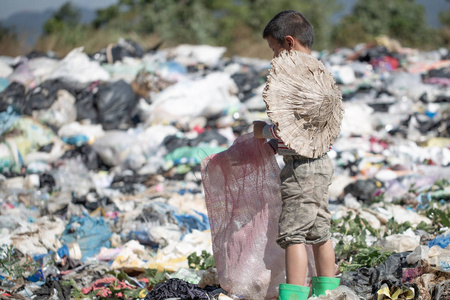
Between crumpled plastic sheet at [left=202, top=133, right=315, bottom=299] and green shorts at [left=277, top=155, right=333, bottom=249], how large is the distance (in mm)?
192

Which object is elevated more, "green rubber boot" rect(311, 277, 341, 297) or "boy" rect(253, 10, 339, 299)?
"boy" rect(253, 10, 339, 299)

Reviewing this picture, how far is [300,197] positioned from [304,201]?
24 mm

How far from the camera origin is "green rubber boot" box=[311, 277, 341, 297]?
2.20 meters

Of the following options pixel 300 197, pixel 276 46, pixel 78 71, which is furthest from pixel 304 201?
pixel 78 71

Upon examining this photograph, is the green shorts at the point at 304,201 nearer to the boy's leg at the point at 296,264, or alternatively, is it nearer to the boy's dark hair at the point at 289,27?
the boy's leg at the point at 296,264

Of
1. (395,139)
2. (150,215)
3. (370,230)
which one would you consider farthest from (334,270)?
(395,139)

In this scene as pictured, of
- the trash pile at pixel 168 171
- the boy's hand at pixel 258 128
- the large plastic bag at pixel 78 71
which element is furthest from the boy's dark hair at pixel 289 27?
the large plastic bag at pixel 78 71

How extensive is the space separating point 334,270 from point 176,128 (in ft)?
14.5

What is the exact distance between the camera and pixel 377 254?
104 inches

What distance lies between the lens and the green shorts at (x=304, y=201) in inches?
83.0

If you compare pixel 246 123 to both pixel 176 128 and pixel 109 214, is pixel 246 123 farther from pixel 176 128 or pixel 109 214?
pixel 109 214

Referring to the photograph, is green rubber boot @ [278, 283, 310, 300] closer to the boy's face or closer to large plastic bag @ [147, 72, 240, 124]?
the boy's face

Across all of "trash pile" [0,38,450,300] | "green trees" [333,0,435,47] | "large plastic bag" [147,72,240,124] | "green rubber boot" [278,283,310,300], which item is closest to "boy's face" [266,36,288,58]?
"trash pile" [0,38,450,300]

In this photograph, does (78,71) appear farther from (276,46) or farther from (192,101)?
(276,46)
